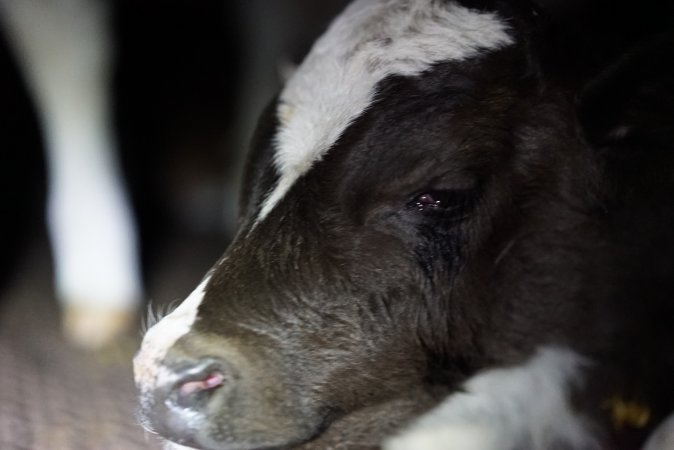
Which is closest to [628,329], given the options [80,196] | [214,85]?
[80,196]

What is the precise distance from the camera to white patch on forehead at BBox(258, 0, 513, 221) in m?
0.94

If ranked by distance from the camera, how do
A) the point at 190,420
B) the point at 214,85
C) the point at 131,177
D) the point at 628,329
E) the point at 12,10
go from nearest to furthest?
1. the point at 190,420
2. the point at 628,329
3. the point at 12,10
4. the point at 131,177
5. the point at 214,85

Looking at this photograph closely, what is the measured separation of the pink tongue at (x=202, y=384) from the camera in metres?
0.83

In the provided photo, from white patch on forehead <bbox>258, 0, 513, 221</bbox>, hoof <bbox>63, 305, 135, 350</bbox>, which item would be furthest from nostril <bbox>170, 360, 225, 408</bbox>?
hoof <bbox>63, 305, 135, 350</bbox>

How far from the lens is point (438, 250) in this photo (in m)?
0.94

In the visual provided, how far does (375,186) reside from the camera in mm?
904

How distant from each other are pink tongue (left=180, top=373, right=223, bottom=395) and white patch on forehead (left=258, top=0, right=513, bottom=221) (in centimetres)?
19

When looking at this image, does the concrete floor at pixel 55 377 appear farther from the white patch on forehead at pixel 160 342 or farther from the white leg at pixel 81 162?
the white patch on forehead at pixel 160 342

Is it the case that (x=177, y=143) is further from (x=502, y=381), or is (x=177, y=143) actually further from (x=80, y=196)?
(x=502, y=381)

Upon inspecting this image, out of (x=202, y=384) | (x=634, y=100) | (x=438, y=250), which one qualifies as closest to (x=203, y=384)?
(x=202, y=384)

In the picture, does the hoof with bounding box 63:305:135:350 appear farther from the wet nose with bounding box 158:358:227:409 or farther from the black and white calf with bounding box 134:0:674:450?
the wet nose with bounding box 158:358:227:409

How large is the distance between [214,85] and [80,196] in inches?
24.3

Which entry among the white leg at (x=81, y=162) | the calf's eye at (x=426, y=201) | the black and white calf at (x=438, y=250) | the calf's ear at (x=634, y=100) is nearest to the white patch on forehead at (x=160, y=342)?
the black and white calf at (x=438, y=250)

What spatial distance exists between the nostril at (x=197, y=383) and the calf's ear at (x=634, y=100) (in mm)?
477
